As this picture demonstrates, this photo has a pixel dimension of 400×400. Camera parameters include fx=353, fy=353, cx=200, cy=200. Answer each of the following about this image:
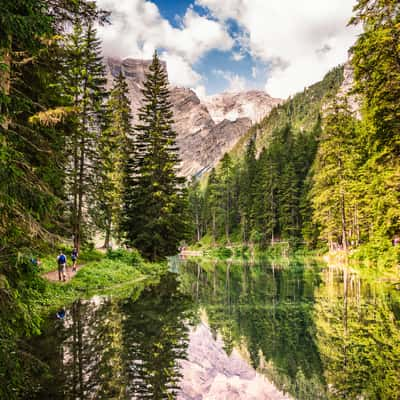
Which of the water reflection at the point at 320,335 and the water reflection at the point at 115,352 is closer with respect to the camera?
the water reflection at the point at 115,352

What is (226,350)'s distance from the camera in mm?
8891

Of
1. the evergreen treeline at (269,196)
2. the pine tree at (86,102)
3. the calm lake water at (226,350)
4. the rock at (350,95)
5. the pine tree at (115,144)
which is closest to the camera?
the calm lake water at (226,350)

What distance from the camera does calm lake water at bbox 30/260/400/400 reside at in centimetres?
635

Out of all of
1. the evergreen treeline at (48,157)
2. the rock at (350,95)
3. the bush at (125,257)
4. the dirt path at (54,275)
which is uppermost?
the rock at (350,95)

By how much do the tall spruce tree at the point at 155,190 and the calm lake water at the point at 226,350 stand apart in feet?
48.0

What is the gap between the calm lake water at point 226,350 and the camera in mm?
6348

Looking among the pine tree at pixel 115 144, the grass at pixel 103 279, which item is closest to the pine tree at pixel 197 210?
the pine tree at pixel 115 144

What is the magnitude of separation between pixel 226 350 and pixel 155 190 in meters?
22.2

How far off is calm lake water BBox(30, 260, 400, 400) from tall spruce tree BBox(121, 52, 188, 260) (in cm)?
1464

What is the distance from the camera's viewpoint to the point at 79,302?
50.1 ft

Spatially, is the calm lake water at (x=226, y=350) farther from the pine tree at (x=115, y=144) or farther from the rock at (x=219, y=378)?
the pine tree at (x=115, y=144)

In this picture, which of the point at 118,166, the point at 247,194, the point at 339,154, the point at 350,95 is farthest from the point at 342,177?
the point at 247,194

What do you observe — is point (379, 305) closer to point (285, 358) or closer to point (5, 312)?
point (285, 358)

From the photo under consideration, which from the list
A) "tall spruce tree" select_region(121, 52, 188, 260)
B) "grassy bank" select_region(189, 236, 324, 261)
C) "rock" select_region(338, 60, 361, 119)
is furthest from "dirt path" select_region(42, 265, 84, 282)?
"grassy bank" select_region(189, 236, 324, 261)
